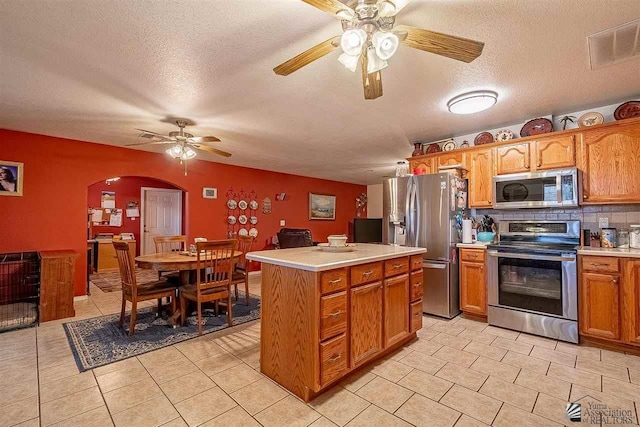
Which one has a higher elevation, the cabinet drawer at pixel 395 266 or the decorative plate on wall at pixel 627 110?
the decorative plate on wall at pixel 627 110

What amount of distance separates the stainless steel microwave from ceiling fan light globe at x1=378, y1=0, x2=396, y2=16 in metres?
2.70

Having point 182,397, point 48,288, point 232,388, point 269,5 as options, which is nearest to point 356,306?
point 232,388

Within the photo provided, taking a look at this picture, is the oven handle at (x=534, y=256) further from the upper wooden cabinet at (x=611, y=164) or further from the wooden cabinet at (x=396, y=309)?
the wooden cabinet at (x=396, y=309)

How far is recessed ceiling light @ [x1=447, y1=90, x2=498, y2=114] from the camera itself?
8.70ft

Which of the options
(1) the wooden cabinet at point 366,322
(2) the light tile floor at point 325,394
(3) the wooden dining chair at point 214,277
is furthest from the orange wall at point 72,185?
(1) the wooden cabinet at point 366,322

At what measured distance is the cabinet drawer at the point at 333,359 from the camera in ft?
6.17

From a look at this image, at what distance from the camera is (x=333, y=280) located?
195 cm

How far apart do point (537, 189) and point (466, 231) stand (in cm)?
84

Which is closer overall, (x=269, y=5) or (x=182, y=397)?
(x=269, y=5)

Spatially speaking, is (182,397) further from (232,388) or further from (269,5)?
(269,5)

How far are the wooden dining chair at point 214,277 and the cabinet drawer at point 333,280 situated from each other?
157 centimetres

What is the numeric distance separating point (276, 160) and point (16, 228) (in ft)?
12.3

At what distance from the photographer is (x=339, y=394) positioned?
197 cm

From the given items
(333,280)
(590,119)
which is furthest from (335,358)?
(590,119)
